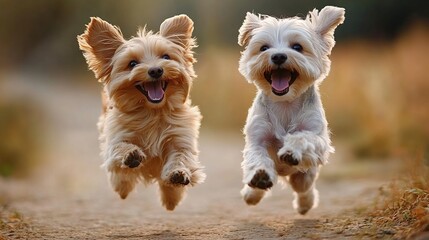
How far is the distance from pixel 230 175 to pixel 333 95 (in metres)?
3.73

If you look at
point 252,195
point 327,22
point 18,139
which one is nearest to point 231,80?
point 18,139

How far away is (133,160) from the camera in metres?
6.55

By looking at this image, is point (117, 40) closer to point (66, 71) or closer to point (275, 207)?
point (275, 207)

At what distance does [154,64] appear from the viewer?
662cm

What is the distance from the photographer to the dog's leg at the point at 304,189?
7.30 meters

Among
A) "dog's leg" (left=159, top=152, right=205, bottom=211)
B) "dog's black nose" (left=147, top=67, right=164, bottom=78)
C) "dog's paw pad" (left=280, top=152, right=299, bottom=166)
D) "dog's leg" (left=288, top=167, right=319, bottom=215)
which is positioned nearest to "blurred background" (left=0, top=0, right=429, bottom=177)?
"dog's leg" (left=288, top=167, right=319, bottom=215)

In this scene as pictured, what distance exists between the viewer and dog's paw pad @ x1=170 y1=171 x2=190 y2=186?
21.2 ft

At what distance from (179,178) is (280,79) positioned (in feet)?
3.83

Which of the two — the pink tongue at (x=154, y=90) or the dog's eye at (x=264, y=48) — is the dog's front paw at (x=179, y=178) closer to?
the pink tongue at (x=154, y=90)

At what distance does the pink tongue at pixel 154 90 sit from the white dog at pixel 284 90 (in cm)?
75

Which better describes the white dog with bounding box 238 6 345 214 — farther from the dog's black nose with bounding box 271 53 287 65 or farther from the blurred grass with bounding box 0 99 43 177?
the blurred grass with bounding box 0 99 43 177

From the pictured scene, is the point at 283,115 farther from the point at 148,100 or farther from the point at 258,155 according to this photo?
the point at 148,100

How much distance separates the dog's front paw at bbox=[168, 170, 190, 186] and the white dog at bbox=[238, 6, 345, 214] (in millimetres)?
525

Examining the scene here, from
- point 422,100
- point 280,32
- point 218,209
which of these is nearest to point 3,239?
point 280,32
